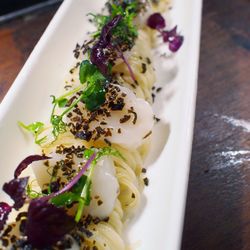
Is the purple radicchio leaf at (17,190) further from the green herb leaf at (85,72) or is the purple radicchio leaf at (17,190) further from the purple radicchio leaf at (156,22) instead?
the purple radicchio leaf at (156,22)

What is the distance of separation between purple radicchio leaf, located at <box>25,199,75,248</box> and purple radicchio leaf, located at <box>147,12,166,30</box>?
2.06 meters

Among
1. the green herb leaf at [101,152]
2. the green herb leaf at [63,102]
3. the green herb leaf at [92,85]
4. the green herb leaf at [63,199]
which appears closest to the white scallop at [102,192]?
the green herb leaf at [101,152]

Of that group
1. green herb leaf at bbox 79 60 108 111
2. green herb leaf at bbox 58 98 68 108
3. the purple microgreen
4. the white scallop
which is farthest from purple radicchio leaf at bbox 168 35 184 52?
the white scallop

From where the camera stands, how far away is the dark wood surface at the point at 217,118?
218 cm

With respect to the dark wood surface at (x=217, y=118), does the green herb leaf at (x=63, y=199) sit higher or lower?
higher

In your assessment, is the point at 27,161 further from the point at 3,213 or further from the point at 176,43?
the point at 176,43

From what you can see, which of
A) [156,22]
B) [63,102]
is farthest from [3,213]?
[156,22]

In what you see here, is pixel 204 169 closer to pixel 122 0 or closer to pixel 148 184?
pixel 148 184

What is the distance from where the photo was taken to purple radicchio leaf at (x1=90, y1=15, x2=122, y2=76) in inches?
96.7

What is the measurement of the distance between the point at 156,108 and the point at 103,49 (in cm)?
49

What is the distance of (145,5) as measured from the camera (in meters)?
3.39

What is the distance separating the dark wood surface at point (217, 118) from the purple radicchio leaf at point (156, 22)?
0.37m

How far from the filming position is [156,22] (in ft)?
11.0

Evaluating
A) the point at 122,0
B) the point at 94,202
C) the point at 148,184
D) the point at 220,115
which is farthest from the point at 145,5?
the point at 94,202
